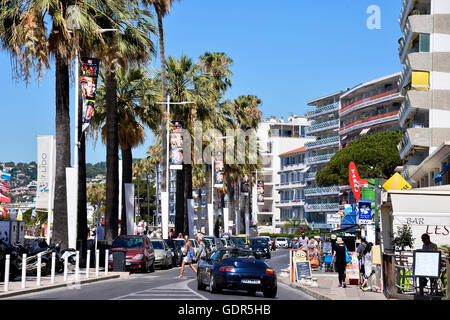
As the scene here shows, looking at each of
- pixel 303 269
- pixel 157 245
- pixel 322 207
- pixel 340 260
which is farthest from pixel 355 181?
pixel 322 207

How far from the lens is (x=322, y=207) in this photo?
393 feet

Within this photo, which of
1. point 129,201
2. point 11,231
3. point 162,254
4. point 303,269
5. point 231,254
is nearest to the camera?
point 231,254

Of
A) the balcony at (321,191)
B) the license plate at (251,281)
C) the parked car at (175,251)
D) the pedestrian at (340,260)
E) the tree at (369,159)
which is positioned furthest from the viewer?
the balcony at (321,191)

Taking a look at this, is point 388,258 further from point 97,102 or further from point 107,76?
point 97,102

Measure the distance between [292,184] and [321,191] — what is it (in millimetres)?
17688

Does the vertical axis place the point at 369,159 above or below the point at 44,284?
above

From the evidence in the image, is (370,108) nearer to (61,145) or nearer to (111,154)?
(111,154)

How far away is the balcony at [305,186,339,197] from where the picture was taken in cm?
11596

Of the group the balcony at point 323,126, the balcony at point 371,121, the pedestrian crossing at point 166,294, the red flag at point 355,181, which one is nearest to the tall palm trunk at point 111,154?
the red flag at point 355,181

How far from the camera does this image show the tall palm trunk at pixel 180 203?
2145 inches

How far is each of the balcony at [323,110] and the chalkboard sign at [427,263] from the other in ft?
347

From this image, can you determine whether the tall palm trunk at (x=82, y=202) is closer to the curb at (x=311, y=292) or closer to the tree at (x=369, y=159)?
the curb at (x=311, y=292)

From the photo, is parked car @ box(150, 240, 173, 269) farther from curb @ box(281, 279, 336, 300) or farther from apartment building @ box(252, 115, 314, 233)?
apartment building @ box(252, 115, 314, 233)

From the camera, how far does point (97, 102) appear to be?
46906 mm
